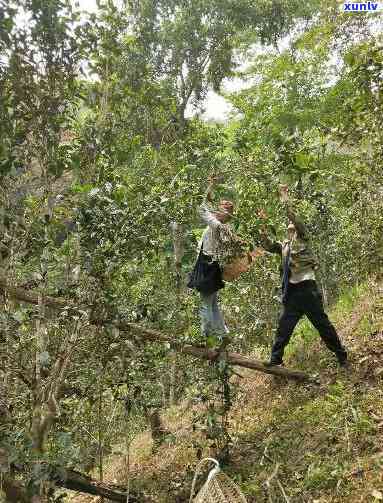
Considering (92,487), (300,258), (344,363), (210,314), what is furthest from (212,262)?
(92,487)

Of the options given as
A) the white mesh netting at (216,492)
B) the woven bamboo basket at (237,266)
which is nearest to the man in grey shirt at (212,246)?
the woven bamboo basket at (237,266)

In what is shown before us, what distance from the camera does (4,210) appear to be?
4.07 metres

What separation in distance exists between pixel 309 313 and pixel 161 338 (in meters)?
1.79

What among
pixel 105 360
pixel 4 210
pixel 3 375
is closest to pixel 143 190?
pixel 4 210

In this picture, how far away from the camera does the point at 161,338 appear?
219 inches

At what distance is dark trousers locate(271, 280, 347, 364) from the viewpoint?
596cm

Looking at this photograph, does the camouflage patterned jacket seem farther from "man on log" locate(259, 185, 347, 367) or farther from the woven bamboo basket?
the woven bamboo basket

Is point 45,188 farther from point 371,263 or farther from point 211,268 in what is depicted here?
point 371,263

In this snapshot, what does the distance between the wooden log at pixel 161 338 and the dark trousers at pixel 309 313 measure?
477 mm

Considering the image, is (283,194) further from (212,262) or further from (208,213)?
(212,262)

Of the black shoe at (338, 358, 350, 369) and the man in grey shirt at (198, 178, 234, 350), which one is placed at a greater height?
the man in grey shirt at (198, 178, 234, 350)

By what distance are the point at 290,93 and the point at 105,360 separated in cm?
1240

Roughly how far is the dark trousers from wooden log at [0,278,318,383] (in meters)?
0.48

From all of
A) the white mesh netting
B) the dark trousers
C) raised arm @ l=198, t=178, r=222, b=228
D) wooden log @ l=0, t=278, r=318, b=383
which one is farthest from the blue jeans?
the white mesh netting
